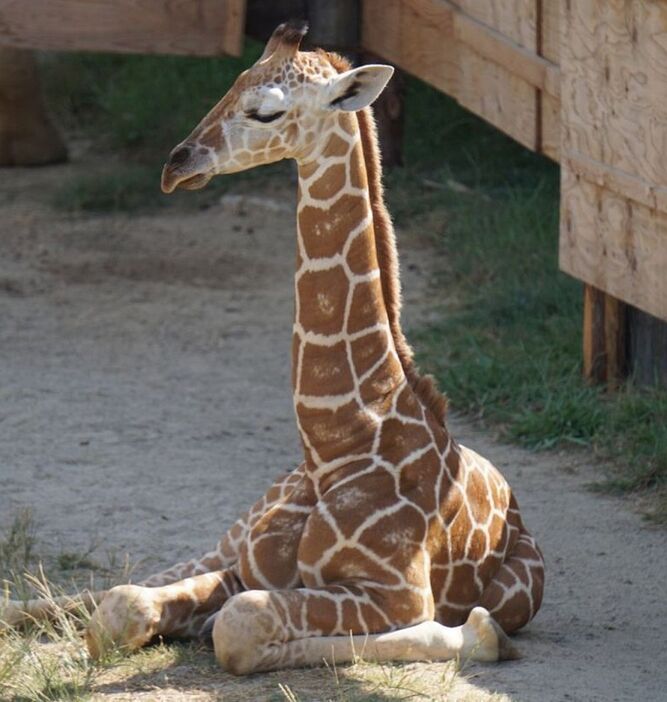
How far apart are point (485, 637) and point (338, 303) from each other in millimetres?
977

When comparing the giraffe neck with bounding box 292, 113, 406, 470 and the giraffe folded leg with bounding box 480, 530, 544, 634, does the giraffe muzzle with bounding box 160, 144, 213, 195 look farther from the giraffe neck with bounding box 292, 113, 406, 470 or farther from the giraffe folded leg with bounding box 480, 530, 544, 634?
the giraffe folded leg with bounding box 480, 530, 544, 634

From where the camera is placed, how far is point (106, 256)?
912 centimetres

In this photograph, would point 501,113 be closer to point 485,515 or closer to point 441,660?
point 485,515

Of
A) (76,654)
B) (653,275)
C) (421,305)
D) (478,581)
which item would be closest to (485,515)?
(478,581)

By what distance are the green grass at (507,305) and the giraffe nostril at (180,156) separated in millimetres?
2500

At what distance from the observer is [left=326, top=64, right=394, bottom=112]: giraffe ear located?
12.9 feet

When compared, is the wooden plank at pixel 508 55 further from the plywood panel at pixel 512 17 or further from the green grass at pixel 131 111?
the green grass at pixel 131 111

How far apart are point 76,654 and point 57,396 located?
2.94 metres

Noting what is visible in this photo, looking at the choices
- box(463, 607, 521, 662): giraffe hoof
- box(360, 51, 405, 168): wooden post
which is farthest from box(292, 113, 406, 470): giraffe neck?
box(360, 51, 405, 168): wooden post

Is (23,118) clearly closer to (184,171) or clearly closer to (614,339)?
(614,339)

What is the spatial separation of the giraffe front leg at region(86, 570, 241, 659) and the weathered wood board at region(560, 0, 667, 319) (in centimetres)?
254

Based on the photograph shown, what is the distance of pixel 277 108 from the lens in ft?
13.0

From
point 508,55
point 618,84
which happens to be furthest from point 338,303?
point 508,55

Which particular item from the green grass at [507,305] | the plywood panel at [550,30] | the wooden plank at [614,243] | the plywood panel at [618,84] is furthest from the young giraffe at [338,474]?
the plywood panel at [550,30]
